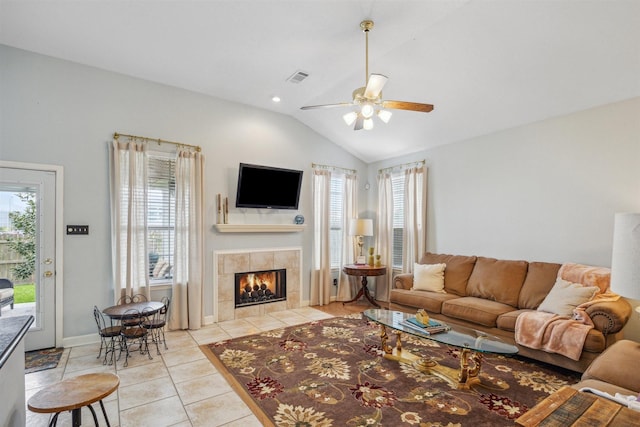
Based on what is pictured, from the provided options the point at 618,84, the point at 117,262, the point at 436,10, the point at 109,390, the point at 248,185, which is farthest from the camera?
the point at 248,185

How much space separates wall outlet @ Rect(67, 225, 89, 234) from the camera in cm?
369

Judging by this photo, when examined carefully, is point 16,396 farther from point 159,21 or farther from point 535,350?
point 535,350

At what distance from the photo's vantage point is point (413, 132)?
5.04 meters

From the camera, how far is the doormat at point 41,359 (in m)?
3.14

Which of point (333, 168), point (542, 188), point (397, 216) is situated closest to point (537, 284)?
point (542, 188)

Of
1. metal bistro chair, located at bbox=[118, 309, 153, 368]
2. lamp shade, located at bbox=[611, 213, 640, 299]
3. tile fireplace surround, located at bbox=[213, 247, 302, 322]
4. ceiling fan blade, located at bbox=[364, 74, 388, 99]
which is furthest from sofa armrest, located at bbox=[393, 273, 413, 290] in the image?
metal bistro chair, located at bbox=[118, 309, 153, 368]

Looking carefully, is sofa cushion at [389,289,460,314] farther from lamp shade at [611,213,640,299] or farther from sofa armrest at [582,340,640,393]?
lamp shade at [611,213,640,299]

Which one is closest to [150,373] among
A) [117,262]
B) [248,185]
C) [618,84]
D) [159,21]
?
[117,262]

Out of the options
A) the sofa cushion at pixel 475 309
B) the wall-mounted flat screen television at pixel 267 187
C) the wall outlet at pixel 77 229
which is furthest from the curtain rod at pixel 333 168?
the wall outlet at pixel 77 229

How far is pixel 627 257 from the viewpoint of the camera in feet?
5.21

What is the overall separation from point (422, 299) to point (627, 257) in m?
2.85

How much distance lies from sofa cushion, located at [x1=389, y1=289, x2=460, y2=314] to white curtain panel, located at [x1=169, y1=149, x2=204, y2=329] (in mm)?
2798

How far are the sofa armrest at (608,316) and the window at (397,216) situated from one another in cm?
307

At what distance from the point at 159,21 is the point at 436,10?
2.61 m
